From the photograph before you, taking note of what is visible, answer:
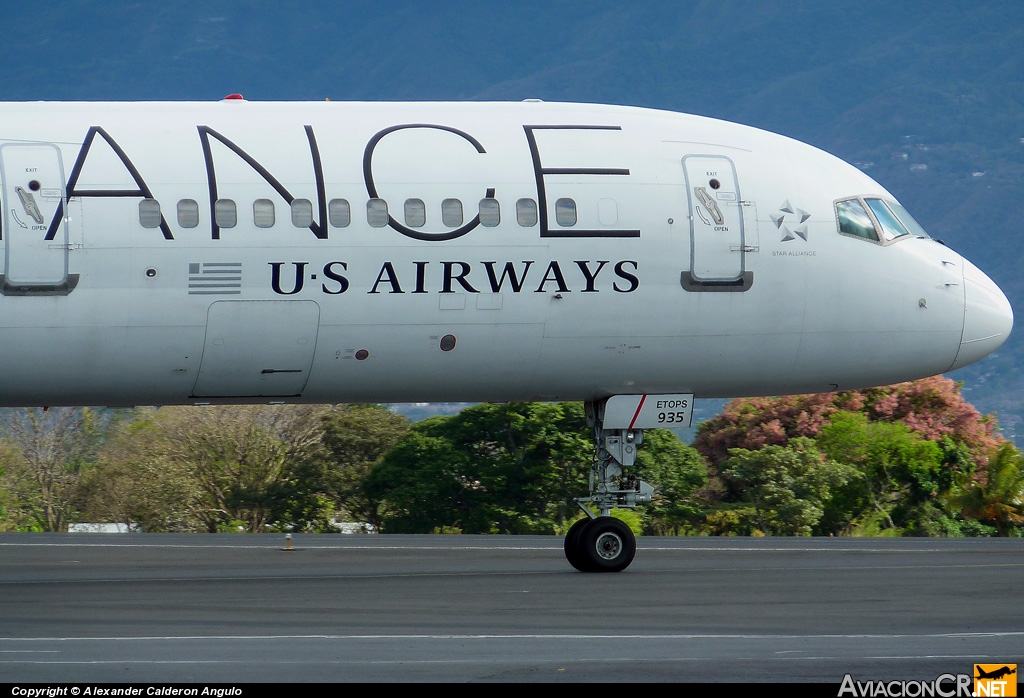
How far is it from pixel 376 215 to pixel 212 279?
7.31 ft

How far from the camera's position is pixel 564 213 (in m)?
A: 18.6

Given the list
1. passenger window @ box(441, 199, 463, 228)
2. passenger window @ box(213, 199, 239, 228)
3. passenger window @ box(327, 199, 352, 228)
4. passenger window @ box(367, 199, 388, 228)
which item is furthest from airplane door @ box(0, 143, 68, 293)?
passenger window @ box(441, 199, 463, 228)

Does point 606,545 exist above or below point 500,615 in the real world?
above

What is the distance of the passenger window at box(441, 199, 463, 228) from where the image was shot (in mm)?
18266

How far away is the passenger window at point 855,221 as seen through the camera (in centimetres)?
1948

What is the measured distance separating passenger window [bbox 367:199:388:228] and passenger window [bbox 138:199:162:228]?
2619mm

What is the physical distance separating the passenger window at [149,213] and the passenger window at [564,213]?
200 inches

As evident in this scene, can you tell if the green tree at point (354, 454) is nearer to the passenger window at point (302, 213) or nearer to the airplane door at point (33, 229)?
the passenger window at point (302, 213)

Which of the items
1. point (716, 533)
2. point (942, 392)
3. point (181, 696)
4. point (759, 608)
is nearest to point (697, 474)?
point (716, 533)

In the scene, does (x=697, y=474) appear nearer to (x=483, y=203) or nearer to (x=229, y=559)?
(x=229, y=559)

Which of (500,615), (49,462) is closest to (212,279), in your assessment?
(500,615)

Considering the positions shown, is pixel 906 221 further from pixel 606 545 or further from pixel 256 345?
pixel 256 345

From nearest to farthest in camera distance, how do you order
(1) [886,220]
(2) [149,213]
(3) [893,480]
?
(2) [149,213], (1) [886,220], (3) [893,480]

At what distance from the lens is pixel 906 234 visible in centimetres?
1991
